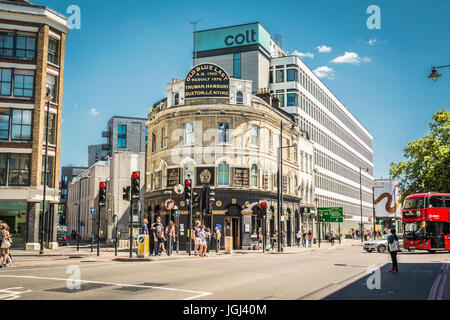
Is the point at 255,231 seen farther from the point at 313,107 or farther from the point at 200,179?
the point at 313,107

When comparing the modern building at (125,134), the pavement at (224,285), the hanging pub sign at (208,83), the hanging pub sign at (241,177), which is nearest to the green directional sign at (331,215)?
the hanging pub sign at (241,177)

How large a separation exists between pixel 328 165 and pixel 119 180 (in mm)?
31532

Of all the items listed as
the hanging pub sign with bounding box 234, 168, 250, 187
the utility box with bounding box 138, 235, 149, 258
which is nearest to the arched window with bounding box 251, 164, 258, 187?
the hanging pub sign with bounding box 234, 168, 250, 187

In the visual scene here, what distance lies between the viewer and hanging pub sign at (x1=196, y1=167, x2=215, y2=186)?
38750 mm

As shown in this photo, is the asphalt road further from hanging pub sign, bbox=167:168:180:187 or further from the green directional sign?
the green directional sign

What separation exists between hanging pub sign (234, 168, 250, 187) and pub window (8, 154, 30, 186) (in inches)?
636

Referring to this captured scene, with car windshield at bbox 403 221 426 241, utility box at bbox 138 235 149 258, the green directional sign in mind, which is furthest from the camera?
the green directional sign

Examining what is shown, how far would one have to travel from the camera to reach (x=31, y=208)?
33.9m

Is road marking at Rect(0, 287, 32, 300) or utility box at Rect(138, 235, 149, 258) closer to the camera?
road marking at Rect(0, 287, 32, 300)

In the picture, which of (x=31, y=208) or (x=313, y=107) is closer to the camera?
(x=31, y=208)

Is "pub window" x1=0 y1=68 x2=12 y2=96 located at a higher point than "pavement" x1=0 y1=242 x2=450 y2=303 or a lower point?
higher

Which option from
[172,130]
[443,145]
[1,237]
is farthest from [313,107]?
[1,237]

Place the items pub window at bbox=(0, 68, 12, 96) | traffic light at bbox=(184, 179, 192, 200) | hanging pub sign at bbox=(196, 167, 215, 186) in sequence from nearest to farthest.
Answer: traffic light at bbox=(184, 179, 192, 200)
pub window at bbox=(0, 68, 12, 96)
hanging pub sign at bbox=(196, 167, 215, 186)
